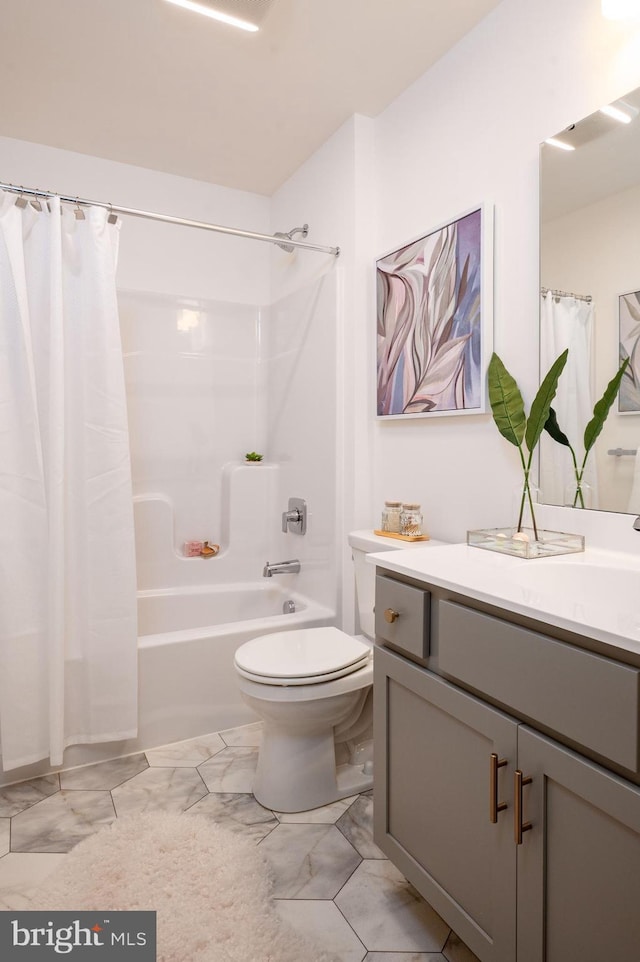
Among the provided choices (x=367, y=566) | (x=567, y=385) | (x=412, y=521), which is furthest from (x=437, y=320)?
(x=367, y=566)

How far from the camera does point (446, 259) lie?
6.23ft

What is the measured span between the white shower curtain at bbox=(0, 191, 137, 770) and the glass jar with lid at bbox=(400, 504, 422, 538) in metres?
0.99

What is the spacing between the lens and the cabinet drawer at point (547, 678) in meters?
0.81

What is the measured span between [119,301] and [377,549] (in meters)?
1.80

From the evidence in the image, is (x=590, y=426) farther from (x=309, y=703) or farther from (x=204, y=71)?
(x=204, y=71)

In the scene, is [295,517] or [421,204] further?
[295,517]

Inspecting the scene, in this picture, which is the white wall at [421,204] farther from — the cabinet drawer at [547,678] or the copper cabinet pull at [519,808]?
the copper cabinet pull at [519,808]

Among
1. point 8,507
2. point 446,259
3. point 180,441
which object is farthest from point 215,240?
point 8,507

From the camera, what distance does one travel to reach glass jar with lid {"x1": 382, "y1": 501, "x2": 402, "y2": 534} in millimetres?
2012

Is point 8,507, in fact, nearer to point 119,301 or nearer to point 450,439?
point 119,301

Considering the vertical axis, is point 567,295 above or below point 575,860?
above

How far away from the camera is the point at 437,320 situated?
6.37 ft

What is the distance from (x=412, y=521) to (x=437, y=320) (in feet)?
2.25

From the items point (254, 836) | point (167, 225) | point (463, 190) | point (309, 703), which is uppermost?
point (167, 225)
